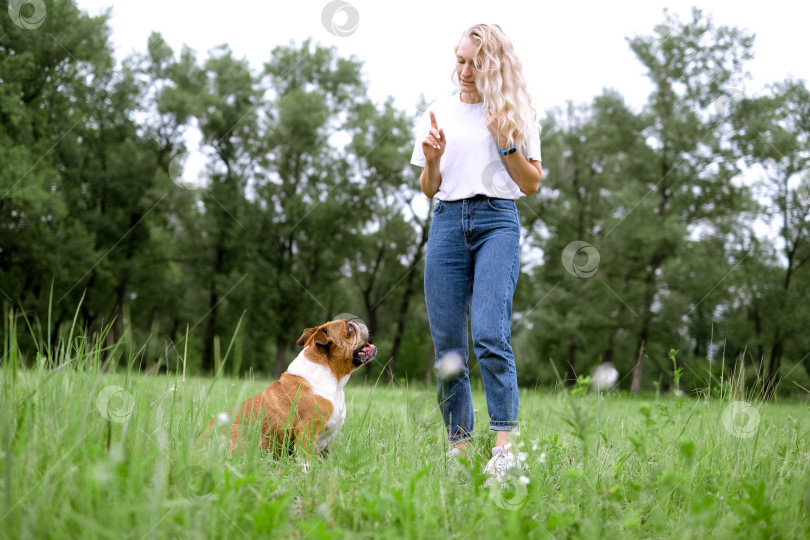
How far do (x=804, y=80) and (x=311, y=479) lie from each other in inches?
849

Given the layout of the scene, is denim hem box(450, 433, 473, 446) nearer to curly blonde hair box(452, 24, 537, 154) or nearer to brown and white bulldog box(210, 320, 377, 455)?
brown and white bulldog box(210, 320, 377, 455)

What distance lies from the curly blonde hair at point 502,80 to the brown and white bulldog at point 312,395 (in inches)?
60.2

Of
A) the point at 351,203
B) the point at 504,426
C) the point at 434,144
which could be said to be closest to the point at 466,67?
the point at 434,144

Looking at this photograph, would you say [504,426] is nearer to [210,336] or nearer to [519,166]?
[519,166]

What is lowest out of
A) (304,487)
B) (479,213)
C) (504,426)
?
(304,487)

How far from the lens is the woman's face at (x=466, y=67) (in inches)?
130

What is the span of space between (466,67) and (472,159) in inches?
20.1

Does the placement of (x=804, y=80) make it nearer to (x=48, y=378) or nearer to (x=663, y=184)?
(x=663, y=184)

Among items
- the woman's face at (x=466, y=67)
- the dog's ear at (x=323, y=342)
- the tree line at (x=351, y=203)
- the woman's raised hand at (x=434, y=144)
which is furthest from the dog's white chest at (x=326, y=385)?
the tree line at (x=351, y=203)

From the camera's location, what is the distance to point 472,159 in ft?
10.9

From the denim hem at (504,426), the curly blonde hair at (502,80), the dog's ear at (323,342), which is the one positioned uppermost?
the curly blonde hair at (502,80)

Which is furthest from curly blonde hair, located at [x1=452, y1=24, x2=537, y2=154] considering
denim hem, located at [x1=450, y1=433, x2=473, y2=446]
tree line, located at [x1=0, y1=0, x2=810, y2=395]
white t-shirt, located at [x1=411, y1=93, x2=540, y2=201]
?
tree line, located at [x1=0, y1=0, x2=810, y2=395]

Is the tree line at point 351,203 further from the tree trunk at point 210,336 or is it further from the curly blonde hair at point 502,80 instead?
the curly blonde hair at point 502,80

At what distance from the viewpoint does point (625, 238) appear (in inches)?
744
